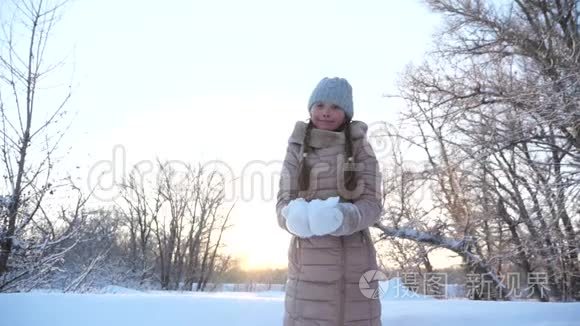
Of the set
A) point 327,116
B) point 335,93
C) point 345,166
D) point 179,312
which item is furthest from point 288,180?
point 179,312

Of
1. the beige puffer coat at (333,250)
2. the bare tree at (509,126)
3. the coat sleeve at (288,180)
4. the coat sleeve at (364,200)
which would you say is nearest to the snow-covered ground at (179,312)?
the beige puffer coat at (333,250)

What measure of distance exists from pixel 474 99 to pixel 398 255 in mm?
4985

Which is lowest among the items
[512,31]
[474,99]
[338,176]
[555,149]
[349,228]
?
[349,228]

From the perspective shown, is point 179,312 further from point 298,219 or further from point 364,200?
point 364,200

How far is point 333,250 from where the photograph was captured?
72.7 inches

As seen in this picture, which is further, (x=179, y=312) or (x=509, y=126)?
(x=509, y=126)

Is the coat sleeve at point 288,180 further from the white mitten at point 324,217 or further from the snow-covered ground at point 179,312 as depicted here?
the snow-covered ground at point 179,312

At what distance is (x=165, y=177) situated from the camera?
26.3 meters

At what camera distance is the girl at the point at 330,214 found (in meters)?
1.76

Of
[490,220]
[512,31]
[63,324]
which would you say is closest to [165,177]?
[490,220]

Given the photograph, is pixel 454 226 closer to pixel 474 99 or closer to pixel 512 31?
pixel 474 99

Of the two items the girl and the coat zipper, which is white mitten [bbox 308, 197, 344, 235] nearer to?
the girl

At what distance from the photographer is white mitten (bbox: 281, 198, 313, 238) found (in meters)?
1.73

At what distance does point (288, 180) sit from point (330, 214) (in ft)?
1.27
